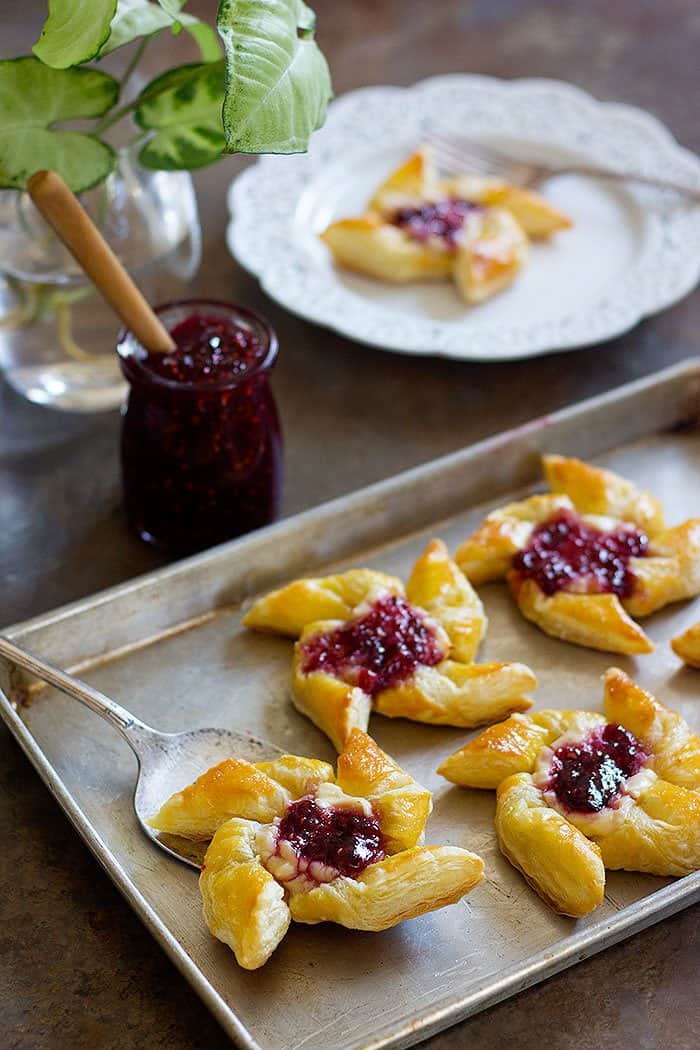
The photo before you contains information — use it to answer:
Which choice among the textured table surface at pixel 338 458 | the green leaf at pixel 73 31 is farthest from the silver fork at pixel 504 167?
the green leaf at pixel 73 31

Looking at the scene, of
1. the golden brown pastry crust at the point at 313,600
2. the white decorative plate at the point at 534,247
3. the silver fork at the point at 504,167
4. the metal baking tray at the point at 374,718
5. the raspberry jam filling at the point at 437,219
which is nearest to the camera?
the metal baking tray at the point at 374,718

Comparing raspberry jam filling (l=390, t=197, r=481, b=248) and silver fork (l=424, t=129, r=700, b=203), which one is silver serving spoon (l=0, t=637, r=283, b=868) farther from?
silver fork (l=424, t=129, r=700, b=203)

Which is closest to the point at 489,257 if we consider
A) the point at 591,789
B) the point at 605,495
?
the point at 605,495

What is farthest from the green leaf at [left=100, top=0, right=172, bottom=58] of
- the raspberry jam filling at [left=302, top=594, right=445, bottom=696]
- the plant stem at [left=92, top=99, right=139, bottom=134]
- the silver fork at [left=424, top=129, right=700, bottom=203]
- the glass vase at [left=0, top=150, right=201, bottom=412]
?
the silver fork at [left=424, top=129, right=700, bottom=203]

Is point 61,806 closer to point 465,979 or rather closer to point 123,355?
point 465,979

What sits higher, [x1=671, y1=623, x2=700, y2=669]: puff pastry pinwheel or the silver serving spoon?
[x1=671, y1=623, x2=700, y2=669]: puff pastry pinwheel

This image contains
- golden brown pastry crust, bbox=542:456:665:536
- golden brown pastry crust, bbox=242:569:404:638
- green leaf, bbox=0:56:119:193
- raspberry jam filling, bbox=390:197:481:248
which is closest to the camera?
green leaf, bbox=0:56:119:193

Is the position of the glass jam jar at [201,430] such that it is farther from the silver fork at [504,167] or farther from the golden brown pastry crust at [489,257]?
the silver fork at [504,167]
